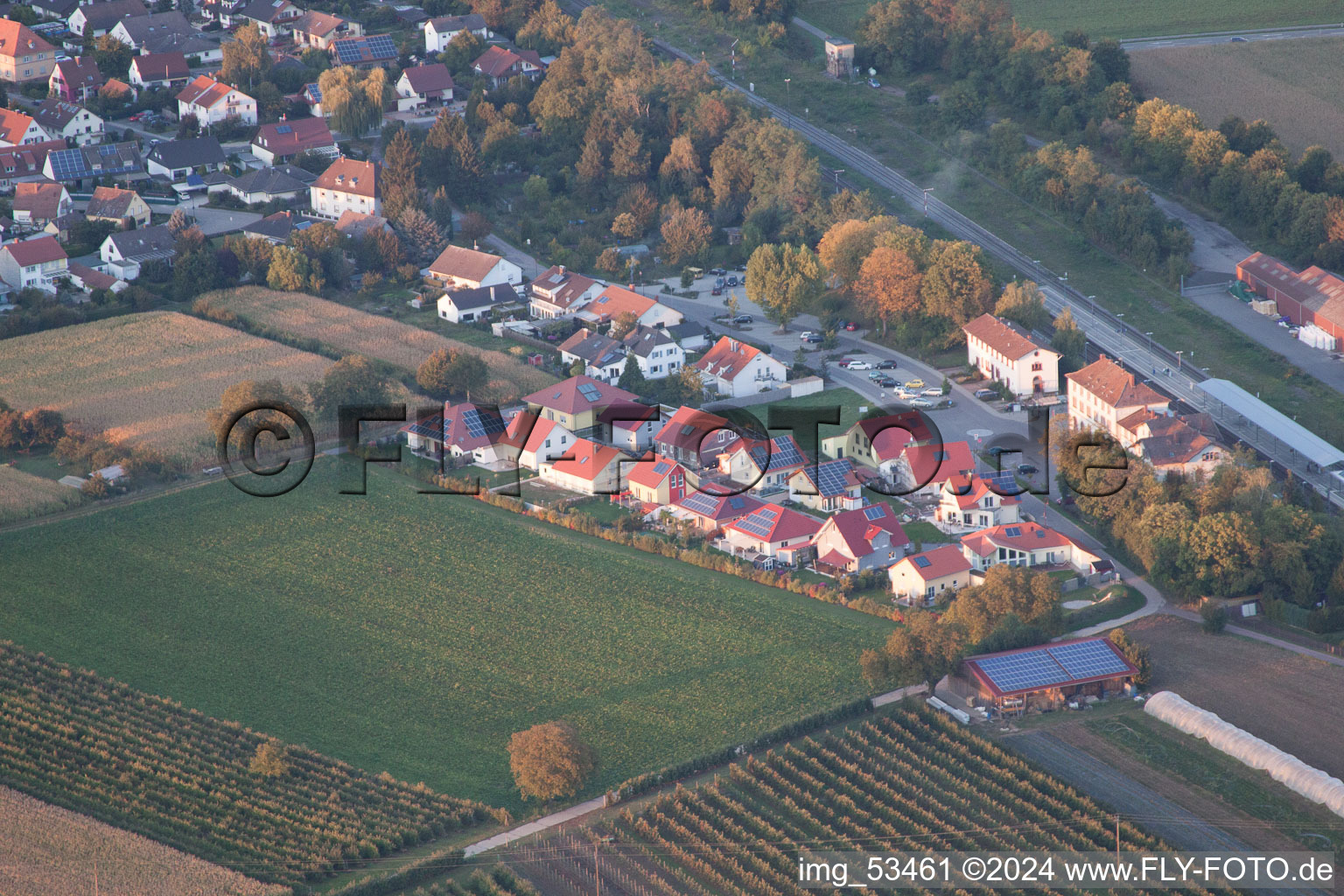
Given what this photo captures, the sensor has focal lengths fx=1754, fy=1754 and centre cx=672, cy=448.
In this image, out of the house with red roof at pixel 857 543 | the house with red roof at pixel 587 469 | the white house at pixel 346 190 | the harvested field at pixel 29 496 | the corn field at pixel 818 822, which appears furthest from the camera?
the white house at pixel 346 190

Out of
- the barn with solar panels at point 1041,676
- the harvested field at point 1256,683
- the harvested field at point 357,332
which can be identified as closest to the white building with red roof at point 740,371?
the harvested field at point 357,332

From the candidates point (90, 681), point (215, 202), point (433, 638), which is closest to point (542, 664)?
point (433, 638)

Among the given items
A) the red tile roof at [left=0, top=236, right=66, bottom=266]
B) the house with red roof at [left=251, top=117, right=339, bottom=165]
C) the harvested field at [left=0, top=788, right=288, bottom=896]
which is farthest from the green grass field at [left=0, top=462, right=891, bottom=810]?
the house with red roof at [left=251, top=117, right=339, bottom=165]

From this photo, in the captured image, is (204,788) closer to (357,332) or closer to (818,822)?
(818,822)

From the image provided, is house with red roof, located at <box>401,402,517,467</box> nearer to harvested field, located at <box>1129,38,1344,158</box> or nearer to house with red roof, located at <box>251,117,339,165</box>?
house with red roof, located at <box>251,117,339,165</box>

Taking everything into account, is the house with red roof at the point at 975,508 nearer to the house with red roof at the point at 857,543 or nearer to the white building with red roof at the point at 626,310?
the house with red roof at the point at 857,543

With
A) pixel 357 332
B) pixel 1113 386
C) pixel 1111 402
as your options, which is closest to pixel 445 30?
pixel 357 332

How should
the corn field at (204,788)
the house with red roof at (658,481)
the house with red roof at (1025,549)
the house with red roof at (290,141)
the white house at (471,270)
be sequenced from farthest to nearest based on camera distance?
the house with red roof at (290,141)
the white house at (471,270)
the house with red roof at (658,481)
the house with red roof at (1025,549)
the corn field at (204,788)
